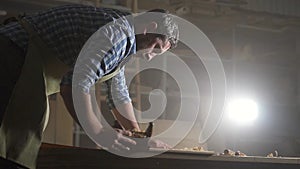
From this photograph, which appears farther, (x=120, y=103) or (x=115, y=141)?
(x=120, y=103)

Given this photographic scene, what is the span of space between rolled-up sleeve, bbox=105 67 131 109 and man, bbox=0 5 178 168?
308mm

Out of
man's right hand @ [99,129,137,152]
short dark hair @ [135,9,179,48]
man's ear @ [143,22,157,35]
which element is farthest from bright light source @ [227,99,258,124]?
man's right hand @ [99,129,137,152]

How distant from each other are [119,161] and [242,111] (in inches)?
101

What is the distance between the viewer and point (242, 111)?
12.9 ft

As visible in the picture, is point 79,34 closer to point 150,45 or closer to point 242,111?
point 150,45

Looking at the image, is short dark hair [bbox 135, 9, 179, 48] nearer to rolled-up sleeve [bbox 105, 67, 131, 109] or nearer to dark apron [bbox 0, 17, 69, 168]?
rolled-up sleeve [bbox 105, 67, 131, 109]

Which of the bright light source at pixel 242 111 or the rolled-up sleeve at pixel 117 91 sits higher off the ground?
the rolled-up sleeve at pixel 117 91

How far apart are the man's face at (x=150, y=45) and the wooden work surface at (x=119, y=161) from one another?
1.15 feet

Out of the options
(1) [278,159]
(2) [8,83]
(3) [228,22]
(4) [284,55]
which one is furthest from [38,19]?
(4) [284,55]

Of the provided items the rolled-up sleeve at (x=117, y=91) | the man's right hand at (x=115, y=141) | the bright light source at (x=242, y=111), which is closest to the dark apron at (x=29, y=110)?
the man's right hand at (x=115, y=141)

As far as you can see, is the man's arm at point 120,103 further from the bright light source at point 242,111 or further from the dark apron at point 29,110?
the bright light source at point 242,111

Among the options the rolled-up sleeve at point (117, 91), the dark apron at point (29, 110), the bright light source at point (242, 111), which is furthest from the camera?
the bright light source at point (242, 111)

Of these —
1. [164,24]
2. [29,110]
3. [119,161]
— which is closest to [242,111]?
[164,24]

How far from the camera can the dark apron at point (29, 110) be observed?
4.45 feet
